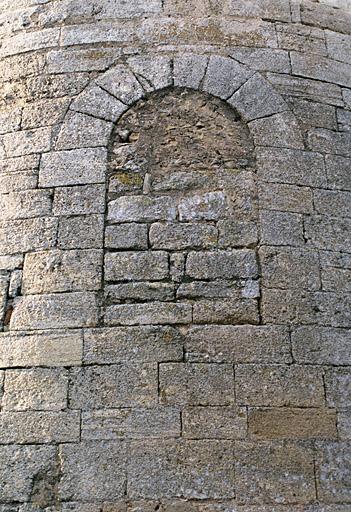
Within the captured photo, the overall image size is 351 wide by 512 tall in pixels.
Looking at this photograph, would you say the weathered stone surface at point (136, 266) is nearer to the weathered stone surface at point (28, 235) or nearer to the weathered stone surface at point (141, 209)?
the weathered stone surface at point (141, 209)

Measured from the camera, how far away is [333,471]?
3.61 metres

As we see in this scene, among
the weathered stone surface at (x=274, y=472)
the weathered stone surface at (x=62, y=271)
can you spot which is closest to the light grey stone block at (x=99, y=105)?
the weathered stone surface at (x=62, y=271)

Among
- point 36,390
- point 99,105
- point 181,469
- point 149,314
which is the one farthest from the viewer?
point 99,105

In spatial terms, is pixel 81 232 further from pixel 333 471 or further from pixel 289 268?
pixel 333 471

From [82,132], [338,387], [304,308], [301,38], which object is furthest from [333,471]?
[301,38]

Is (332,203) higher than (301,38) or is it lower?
lower

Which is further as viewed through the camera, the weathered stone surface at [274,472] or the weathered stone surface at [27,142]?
the weathered stone surface at [27,142]

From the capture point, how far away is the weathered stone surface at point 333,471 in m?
3.55

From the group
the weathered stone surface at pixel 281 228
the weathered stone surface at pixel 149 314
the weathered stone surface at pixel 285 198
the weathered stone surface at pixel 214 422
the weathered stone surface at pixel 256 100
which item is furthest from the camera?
the weathered stone surface at pixel 256 100

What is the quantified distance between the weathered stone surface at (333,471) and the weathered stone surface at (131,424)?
768 millimetres

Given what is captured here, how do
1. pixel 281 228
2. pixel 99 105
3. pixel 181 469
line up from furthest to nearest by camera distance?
pixel 99 105 < pixel 281 228 < pixel 181 469

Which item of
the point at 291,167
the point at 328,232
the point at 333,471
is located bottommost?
the point at 333,471

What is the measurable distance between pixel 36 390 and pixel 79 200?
3.85 ft

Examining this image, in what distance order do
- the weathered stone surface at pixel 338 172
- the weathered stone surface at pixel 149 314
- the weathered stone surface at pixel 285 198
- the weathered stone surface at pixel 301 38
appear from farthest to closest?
the weathered stone surface at pixel 301 38
the weathered stone surface at pixel 338 172
the weathered stone surface at pixel 285 198
the weathered stone surface at pixel 149 314
